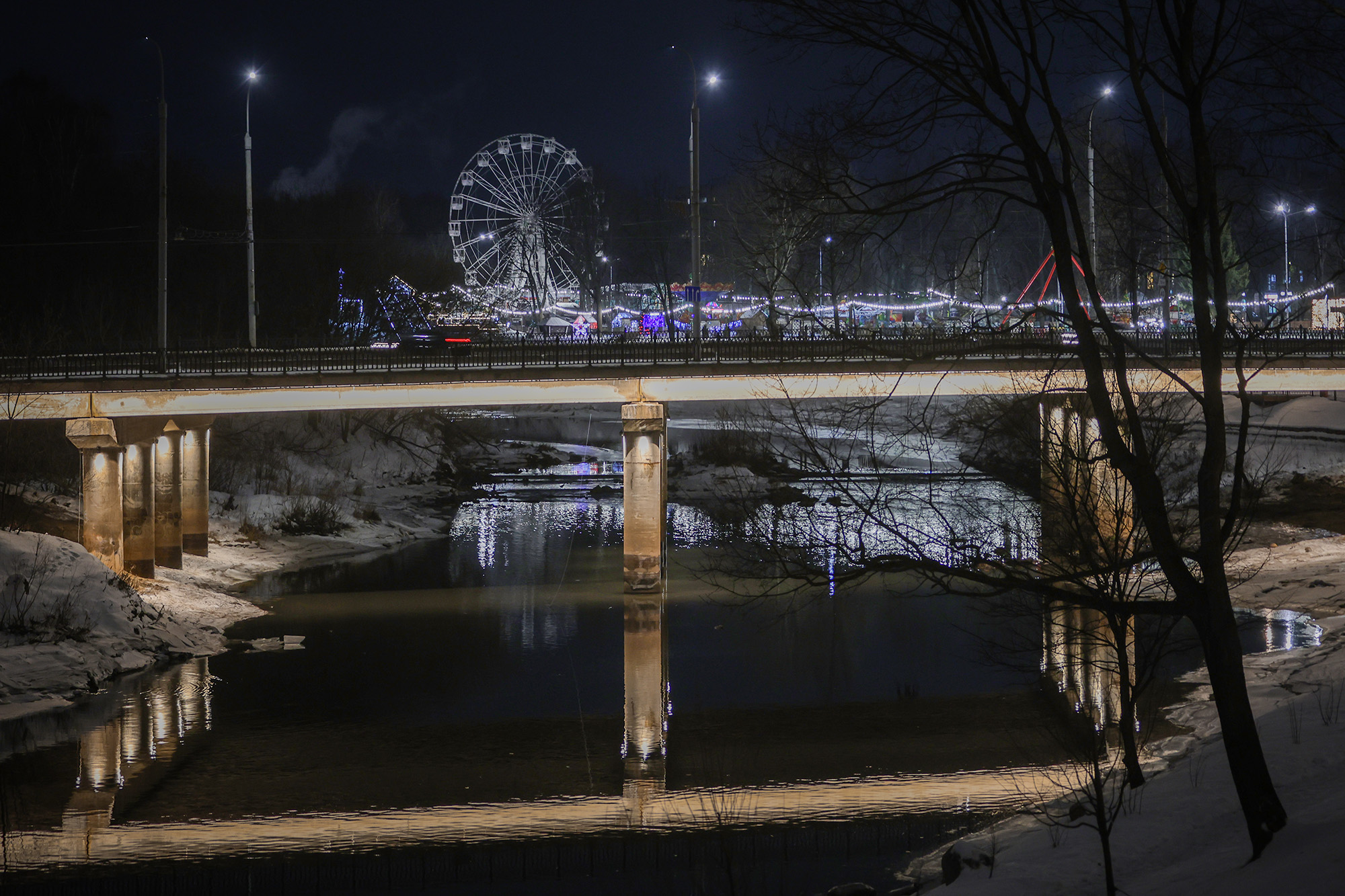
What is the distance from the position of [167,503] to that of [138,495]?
2.56 m

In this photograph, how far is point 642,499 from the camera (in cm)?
3400

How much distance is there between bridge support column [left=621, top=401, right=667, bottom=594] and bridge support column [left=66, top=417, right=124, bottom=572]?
1397 centimetres

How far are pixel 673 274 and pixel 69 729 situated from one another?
88.1 m

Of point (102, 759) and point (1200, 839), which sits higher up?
point (1200, 839)

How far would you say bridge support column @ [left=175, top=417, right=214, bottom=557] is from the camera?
3969 centimetres

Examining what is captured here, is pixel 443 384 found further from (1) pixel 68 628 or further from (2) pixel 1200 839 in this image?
(2) pixel 1200 839

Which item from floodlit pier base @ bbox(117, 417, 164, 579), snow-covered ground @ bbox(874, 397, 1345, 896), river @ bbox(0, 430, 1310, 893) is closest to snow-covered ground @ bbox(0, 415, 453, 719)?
floodlit pier base @ bbox(117, 417, 164, 579)

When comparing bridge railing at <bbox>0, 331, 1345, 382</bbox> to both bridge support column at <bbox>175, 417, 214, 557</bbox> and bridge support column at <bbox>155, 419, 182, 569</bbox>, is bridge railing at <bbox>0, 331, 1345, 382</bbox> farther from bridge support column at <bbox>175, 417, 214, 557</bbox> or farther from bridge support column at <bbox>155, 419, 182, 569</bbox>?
bridge support column at <bbox>175, 417, 214, 557</bbox>

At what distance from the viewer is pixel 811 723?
21.9m

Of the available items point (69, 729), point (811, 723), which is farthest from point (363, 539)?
point (811, 723)

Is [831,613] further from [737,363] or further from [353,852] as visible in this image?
[353,852]

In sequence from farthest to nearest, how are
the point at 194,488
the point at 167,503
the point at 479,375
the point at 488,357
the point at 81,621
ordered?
1. the point at 194,488
2. the point at 167,503
3. the point at 488,357
4. the point at 479,375
5. the point at 81,621

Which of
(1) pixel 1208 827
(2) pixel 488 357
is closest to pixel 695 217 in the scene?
(2) pixel 488 357

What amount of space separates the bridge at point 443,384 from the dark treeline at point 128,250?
46.4ft
